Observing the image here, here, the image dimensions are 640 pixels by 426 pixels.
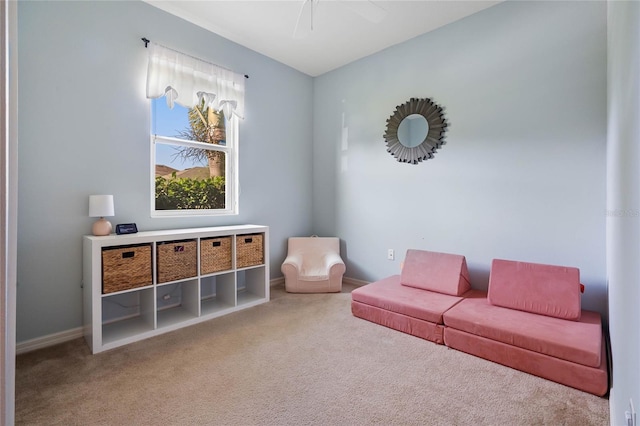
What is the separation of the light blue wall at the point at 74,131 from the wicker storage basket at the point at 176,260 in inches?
16.2

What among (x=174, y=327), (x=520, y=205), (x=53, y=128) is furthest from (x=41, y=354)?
(x=520, y=205)

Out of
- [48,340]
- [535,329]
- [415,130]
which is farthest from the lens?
[415,130]

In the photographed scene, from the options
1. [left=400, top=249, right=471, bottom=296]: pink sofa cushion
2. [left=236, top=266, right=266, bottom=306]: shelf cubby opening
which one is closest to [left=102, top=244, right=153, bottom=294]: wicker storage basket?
[left=236, top=266, right=266, bottom=306]: shelf cubby opening

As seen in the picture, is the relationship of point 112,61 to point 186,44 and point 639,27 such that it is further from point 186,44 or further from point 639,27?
point 639,27

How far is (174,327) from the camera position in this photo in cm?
259

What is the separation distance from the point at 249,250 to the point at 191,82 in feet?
5.72

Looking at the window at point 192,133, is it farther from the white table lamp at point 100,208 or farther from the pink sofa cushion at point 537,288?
the pink sofa cushion at point 537,288

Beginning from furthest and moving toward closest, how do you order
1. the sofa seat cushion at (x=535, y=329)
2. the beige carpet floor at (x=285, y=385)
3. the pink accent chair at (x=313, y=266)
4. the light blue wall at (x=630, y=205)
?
the pink accent chair at (x=313, y=266), the sofa seat cushion at (x=535, y=329), the beige carpet floor at (x=285, y=385), the light blue wall at (x=630, y=205)

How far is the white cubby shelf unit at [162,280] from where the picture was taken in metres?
2.24

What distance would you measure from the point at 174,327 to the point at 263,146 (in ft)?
7.15

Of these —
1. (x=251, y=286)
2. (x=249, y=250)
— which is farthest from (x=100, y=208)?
(x=251, y=286)

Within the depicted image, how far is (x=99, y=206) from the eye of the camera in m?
2.35

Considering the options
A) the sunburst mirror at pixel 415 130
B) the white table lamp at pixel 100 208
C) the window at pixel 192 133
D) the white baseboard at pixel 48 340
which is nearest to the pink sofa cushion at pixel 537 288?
the sunburst mirror at pixel 415 130

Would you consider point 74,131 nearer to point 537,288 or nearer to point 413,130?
point 413,130
